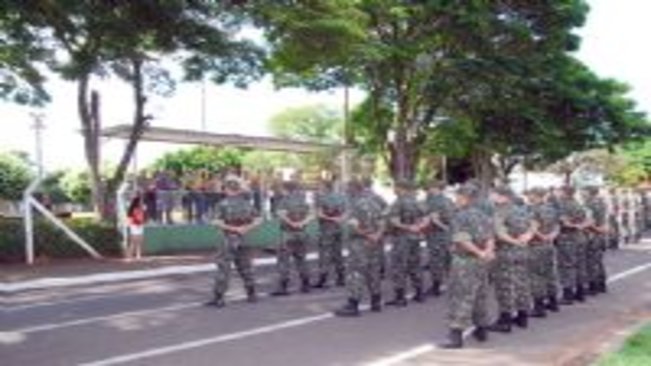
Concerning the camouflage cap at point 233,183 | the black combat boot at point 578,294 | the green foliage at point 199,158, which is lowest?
the black combat boot at point 578,294

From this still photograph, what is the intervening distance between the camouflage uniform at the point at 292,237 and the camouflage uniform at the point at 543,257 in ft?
13.1

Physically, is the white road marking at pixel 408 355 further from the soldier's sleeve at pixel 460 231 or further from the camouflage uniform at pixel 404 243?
the camouflage uniform at pixel 404 243

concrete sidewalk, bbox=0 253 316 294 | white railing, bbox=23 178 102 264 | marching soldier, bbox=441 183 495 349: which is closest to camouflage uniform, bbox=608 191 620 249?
concrete sidewalk, bbox=0 253 316 294

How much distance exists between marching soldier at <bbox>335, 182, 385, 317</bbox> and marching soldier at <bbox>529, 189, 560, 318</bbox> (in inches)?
75.3

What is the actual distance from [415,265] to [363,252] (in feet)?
6.98

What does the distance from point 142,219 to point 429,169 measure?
38.3m

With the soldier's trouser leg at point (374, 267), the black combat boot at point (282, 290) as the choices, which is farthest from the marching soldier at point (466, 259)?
the black combat boot at point (282, 290)

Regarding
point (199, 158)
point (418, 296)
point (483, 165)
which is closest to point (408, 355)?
point (418, 296)

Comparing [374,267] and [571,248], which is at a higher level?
[571,248]

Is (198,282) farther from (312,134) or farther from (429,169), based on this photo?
(312,134)

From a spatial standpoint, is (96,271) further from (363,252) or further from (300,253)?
(363,252)

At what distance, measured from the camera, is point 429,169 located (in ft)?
208

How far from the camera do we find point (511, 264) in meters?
13.6

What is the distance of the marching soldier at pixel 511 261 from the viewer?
44.0 feet
